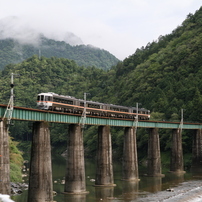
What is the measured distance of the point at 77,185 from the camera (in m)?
61.6

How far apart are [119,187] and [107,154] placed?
6619 millimetres

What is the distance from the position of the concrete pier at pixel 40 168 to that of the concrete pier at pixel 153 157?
4354cm

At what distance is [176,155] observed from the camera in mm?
101125

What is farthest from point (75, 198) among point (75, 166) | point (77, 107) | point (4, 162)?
point (77, 107)

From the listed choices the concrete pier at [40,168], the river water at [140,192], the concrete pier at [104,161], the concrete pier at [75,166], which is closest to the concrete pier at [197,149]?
the river water at [140,192]

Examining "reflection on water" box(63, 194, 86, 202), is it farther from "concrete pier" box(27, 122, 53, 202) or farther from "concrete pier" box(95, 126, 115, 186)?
"concrete pier" box(95, 126, 115, 186)

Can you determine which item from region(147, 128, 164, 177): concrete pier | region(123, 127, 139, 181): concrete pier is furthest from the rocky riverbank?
region(147, 128, 164, 177): concrete pier

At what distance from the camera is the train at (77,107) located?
64.2 metres

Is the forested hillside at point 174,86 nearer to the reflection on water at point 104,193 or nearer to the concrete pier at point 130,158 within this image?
the concrete pier at point 130,158

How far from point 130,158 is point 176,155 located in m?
23.8

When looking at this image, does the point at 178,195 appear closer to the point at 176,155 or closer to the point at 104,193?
the point at 104,193

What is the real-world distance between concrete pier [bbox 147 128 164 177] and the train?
18.2 ft

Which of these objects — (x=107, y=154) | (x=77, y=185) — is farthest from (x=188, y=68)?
(x=77, y=185)

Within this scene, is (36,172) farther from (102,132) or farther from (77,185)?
(102,132)
